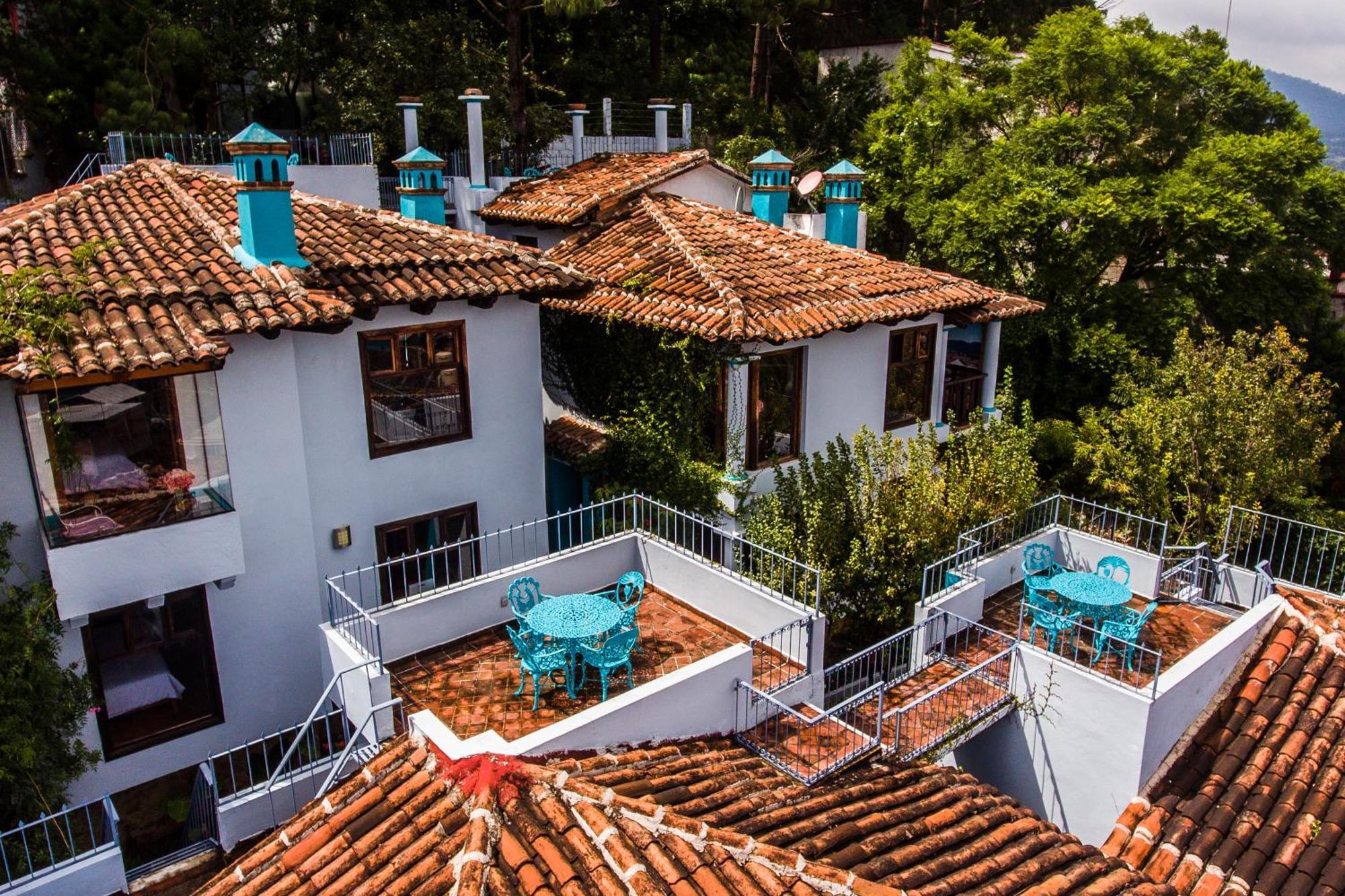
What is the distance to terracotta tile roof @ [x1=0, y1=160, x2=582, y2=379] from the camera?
10203mm

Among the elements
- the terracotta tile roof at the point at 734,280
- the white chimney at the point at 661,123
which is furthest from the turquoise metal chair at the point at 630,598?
the white chimney at the point at 661,123

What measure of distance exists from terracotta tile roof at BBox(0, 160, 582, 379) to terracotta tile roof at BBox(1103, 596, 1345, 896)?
32.7ft

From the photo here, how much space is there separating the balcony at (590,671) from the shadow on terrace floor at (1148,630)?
3.27m

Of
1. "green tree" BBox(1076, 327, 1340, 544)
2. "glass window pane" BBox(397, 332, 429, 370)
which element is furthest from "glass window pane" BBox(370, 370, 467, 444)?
"green tree" BBox(1076, 327, 1340, 544)

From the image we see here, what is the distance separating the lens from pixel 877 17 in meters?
38.8

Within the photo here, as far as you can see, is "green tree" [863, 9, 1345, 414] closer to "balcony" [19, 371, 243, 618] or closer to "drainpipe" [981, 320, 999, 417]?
"drainpipe" [981, 320, 999, 417]

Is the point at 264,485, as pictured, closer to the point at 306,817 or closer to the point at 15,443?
the point at 15,443

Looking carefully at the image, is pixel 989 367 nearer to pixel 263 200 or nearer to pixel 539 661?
pixel 539 661

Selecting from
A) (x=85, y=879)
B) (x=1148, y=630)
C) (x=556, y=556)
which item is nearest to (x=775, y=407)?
(x=556, y=556)

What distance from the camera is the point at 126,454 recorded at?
10750mm

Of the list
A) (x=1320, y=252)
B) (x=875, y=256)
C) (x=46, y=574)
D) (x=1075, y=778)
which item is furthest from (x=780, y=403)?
(x=1320, y=252)

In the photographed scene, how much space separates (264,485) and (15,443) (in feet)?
8.46

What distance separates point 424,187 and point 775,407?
7.74 meters

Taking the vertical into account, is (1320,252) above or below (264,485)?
above
